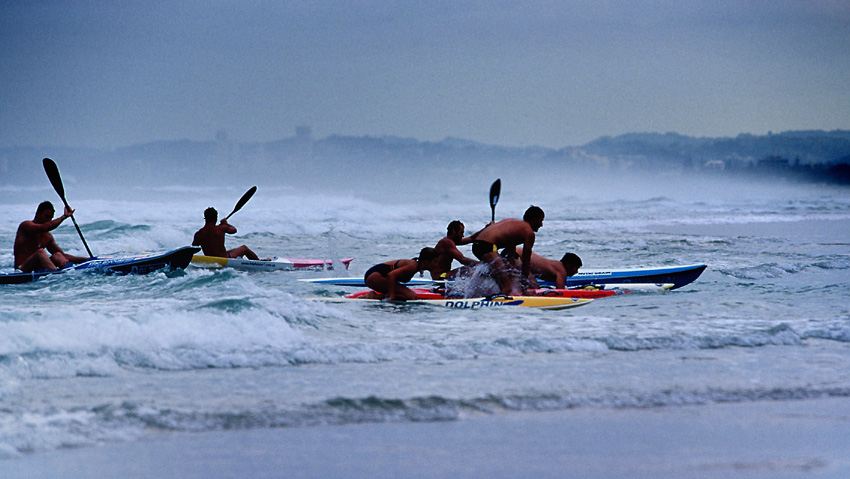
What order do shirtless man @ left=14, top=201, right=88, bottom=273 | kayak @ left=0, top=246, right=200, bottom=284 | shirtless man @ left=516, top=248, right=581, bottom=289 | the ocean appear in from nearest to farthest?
1. the ocean
2. shirtless man @ left=516, top=248, right=581, bottom=289
3. shirtless man @ left=14, top=201, right=88, bottom=273
4. kayak @ left=0, top=246, right=200, bottom=284

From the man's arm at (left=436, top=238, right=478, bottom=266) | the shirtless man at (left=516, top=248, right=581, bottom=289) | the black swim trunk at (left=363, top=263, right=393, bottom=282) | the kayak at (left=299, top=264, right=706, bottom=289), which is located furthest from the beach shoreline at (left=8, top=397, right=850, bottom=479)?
the kayak at (left=299, top=264, right=706, bottom=289)

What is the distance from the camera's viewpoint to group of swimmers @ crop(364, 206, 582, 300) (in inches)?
332

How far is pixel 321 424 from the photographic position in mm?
4387

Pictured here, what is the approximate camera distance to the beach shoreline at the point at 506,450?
371 centimetres

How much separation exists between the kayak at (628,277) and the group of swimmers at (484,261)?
0.91 meters

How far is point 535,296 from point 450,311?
950 mm

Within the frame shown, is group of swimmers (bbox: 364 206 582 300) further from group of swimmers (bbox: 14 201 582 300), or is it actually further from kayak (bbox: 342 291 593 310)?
kayak (bbox: 342 291 593 310)

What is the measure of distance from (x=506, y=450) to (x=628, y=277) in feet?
19.6

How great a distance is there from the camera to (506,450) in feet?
13.1

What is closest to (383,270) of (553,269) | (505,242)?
(505,242)

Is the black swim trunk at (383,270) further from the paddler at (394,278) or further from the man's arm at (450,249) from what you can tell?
the man's arm at (450,249)

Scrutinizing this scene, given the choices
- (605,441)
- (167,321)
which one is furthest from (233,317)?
(605,441)

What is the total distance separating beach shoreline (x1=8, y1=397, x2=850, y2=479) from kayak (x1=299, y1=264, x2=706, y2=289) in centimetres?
488

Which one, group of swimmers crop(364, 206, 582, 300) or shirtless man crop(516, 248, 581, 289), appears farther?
shirtless man crop(516, 248, 581, 289)
